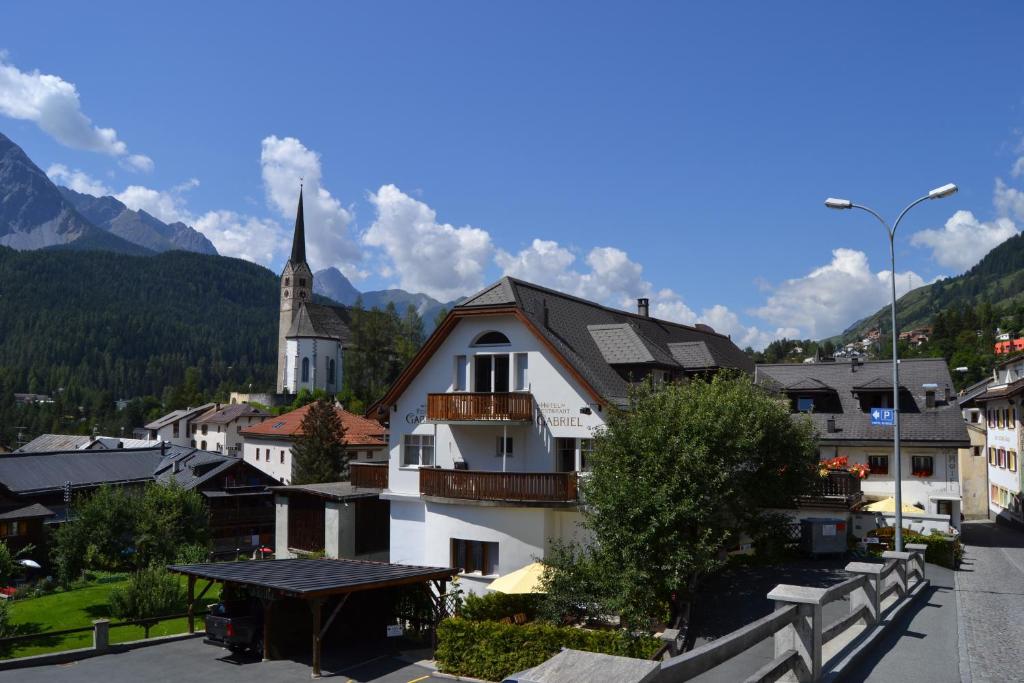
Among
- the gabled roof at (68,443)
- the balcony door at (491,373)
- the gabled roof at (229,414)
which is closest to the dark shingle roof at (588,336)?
the balcony door at (491,373)

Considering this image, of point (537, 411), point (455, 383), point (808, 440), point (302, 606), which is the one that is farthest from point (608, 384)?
point (302, 606)

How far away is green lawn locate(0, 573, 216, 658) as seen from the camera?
2745 centimetres

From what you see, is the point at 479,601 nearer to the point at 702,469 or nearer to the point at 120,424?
the point at 702,469

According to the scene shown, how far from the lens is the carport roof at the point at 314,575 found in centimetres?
1992

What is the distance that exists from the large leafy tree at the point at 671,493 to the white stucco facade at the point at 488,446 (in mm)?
4302

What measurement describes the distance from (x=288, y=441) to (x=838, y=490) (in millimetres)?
56381

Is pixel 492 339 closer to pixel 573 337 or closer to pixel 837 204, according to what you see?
pixel 573 337

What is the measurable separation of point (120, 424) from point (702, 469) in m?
157

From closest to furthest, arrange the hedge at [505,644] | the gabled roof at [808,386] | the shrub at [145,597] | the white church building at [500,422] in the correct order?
the hedge at [505,644] < the white church building at [500,422] < the shrub at [145,597] < the gabled roof at [808,386]

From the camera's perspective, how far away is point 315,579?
69.5ft

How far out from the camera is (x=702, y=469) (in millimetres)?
20250

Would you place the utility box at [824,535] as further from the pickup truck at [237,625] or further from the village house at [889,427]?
the pickup truck at [237,625]

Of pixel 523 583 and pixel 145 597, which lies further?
pixel 145 597

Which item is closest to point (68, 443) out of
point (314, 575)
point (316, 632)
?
point (314, 575)
